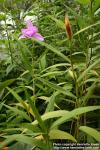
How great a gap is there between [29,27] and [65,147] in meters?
0.53

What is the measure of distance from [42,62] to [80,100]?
1.67 feet

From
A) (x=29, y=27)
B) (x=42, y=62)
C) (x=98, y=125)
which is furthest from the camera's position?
(x=42, y=62)

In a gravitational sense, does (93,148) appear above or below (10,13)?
below

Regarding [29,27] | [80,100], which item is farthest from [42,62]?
→ [80,100]

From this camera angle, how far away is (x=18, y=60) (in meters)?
2.31

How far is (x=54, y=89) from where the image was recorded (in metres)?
1.21

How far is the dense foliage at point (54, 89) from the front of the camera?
40.5 inches

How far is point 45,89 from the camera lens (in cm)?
163

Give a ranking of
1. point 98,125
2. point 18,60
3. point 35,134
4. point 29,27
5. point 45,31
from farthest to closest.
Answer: point 45,31
point 18,60
point 98,125
point 29,27
point 35,134

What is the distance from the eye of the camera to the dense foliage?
3.38ft

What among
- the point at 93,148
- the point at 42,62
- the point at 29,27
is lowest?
the point at 93,148

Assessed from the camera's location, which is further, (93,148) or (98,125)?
(98,125)

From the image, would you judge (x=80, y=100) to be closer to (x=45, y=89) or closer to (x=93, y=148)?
(x=93, y=148)

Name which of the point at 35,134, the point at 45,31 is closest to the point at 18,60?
the point at 45,31
